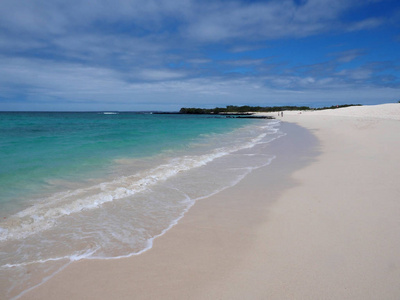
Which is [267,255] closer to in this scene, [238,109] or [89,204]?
[89,204]

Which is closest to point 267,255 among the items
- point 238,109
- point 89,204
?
point 89,204

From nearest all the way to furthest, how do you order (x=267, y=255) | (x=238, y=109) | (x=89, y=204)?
(x=267, y=255) < (x=89, y=204) < (x=238, y=109)

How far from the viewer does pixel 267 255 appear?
3.27m

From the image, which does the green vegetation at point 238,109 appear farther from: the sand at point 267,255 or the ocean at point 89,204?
the sand at point 267,255

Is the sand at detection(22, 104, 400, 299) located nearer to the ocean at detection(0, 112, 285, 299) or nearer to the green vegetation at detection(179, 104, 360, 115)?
the ocean at detection(0, 112, 285, 299)

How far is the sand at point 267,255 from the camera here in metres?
2.63

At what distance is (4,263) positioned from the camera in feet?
10.8

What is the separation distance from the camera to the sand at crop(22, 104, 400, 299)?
2633mm

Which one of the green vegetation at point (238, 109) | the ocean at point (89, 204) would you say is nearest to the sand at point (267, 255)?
the ocean at point (89, 204)

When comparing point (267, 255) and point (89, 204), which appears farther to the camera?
point (89, 204)

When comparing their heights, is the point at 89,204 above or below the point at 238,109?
below

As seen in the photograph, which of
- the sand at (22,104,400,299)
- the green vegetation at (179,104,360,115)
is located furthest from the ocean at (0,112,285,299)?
the green vegetation at (179,104,360,115)

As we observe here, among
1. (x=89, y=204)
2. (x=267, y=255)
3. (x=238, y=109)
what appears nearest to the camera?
(x=267, y=255)

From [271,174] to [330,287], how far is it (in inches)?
202
